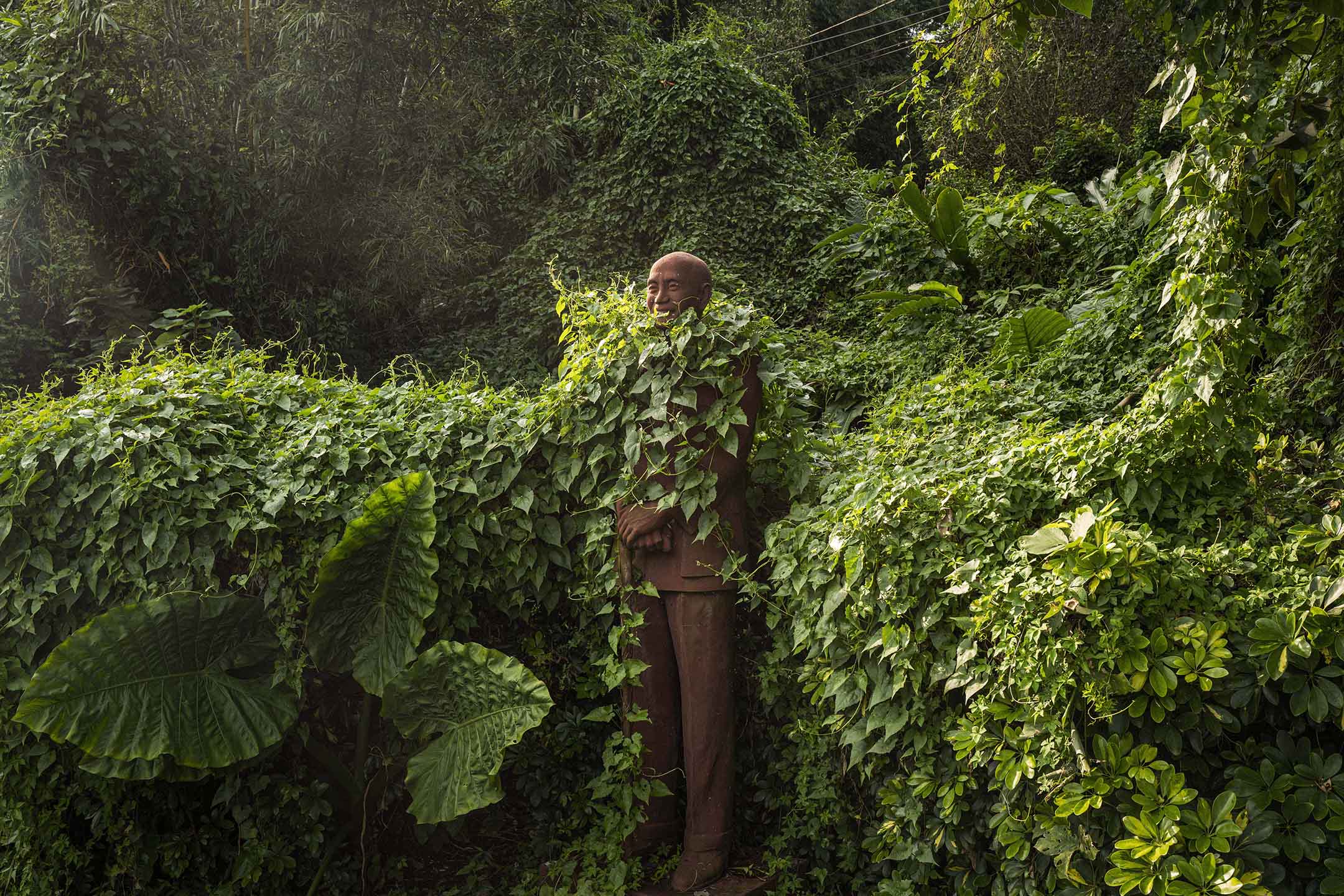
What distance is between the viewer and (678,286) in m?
3.53

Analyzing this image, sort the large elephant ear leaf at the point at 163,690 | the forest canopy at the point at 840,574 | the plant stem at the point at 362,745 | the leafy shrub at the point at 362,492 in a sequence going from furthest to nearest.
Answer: the plant stem at the point at 362,745 < the leafy shrub at the point at 362,492 < the large elephant ear leaf at the point at 163,690 < the forest canopy at the point at 840,574

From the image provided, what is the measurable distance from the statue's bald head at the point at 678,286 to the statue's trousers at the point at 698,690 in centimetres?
99

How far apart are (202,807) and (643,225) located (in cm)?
581

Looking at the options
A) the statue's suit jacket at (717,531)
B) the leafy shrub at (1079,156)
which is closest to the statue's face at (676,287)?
the statue's suit jacket at (717,531)

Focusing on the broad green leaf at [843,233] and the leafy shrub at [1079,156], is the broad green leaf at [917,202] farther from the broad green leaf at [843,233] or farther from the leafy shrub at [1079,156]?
the leafy shrub at [1079,156]

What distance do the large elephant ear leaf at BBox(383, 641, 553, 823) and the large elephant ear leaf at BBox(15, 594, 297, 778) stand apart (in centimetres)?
44

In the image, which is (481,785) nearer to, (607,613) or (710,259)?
(607,613)

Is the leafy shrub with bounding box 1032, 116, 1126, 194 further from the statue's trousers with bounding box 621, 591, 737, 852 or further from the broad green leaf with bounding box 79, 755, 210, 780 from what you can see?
the broad green leaf with bounding box 79, 755, 210, 780

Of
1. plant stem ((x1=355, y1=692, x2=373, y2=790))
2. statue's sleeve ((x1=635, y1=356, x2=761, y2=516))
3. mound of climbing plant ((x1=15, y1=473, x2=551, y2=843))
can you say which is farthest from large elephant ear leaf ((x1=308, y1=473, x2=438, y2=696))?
statue's sleeve ((x1=635, y1=356, x2=761, y2=516))

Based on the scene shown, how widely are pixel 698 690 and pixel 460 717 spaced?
0.83m

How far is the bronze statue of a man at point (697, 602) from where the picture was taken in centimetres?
347

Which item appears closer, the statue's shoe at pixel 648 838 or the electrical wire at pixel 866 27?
the statue's shoe at pixel 648 838

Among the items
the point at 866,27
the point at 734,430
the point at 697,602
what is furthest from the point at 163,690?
the point at 866,27

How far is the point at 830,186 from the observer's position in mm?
8891
